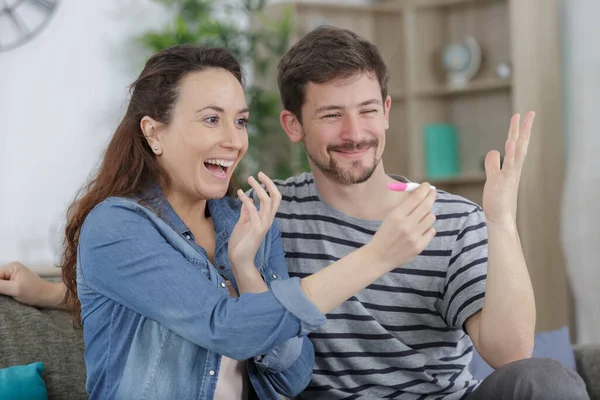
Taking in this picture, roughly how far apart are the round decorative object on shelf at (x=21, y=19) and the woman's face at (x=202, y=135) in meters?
2.40

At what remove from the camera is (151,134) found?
6.02ft

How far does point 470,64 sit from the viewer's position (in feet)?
15.0

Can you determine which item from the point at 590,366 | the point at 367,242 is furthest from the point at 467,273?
the point at 590,366

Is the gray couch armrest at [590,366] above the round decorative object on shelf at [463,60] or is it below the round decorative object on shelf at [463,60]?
below

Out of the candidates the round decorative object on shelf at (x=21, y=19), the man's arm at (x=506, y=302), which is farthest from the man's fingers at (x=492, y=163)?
the round decorative object on shelf at (x=21, y=19)

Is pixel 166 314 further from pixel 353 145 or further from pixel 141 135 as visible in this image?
pixel 353 145

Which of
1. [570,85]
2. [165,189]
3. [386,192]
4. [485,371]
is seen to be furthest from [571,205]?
[165,189]

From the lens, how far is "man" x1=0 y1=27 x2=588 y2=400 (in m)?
1.81

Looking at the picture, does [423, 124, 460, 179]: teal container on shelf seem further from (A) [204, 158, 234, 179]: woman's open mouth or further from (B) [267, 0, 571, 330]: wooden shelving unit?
(A) [204, 158, 234, 179]: woman's open mouth

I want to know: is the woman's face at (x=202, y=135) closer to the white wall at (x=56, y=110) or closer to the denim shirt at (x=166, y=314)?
the denim shirt at (x=166, y=314)

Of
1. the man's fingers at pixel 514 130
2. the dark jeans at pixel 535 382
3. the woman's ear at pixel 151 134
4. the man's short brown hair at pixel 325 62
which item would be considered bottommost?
the dark jeans at pixel 535 382

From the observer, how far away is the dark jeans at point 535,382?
1.63m

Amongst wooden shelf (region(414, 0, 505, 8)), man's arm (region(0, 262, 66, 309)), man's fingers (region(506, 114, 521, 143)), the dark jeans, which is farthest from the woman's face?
wooden shelf (region(414, 0, 505, 8))

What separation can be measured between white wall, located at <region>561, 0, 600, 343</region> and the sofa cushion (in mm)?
2655
